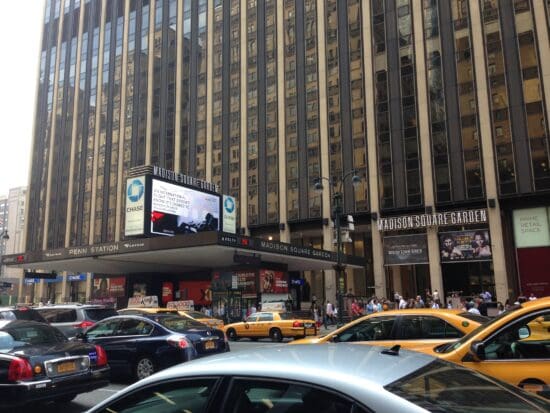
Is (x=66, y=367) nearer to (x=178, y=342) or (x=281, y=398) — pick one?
(x=178, y=342)

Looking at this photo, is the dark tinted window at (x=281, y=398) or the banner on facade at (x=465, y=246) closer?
the dark tinted window at (x=281, y=398)

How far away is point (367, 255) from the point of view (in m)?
46.7

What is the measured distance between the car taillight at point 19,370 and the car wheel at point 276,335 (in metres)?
15.9

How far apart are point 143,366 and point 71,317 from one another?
597cm

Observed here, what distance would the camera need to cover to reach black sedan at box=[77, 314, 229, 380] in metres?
10.6

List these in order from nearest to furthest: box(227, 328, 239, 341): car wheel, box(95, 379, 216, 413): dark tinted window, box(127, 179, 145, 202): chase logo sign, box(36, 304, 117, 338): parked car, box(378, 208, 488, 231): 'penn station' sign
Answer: box(95, 379, 216, 413): dark tinted window → box(36, 304, 117, 338): parked car → box(227, 328, 239, 341): car wheel → box(127, 179, 145, 202): chase logo sign → box(378, 208, 488, 231): 'penn station' sign

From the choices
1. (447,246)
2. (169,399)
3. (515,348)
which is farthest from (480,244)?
(169,399)

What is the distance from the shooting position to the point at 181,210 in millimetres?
36969

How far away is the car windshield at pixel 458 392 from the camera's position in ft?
7.93

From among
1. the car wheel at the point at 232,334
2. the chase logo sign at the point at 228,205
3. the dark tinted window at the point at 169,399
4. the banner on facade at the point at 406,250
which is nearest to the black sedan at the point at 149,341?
the dark tinted window at the point at 169,399

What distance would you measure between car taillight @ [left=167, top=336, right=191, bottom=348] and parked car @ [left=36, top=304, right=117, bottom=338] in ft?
19.0

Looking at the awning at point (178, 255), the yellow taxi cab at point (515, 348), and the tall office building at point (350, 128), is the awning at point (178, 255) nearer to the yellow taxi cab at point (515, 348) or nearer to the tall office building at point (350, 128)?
the tall office building at point (350, 128)

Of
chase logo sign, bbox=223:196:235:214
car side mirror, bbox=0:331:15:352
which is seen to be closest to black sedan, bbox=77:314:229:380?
car side mirror, bbox=0:331:15:352

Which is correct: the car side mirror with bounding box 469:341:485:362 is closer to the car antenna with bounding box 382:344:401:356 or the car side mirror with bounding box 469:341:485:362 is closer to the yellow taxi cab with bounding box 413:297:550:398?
the yellow taxi cab with bounding box 413:297:550:398
